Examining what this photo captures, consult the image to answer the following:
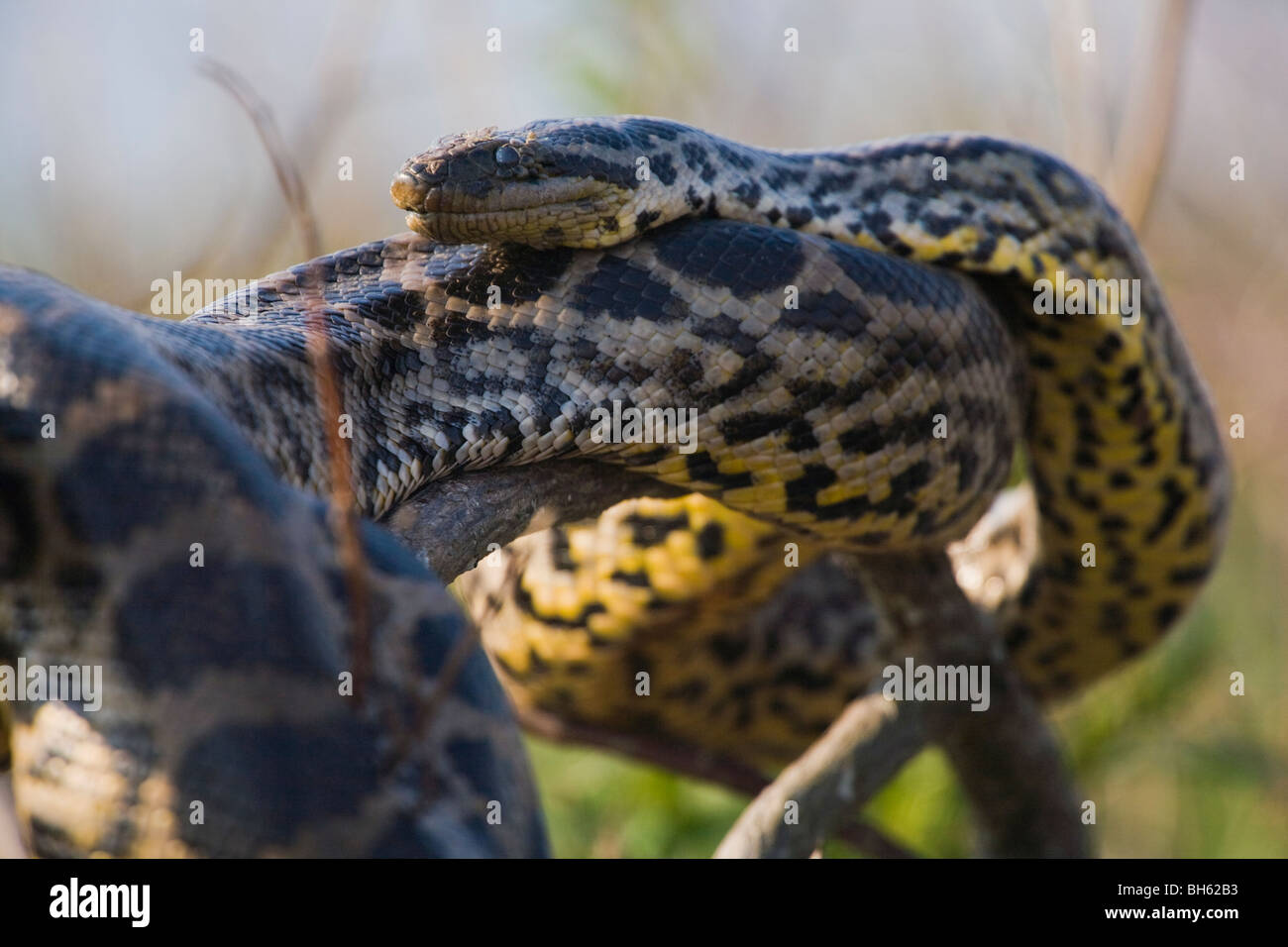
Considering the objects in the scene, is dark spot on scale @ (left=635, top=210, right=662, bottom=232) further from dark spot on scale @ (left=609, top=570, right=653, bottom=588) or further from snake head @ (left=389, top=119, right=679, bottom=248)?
dark spot on scale @ (left=609, top=570, right=653, bottom=588)

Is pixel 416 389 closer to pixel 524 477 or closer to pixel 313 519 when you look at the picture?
pixel 524 477

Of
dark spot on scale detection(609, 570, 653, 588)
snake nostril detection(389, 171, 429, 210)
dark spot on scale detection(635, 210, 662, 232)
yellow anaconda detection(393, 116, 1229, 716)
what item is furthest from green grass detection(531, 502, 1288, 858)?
snake nostril detection(389, 171, 429, 210)

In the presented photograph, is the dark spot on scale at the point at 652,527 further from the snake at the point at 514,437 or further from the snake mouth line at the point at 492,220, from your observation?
the snake mouth line at the point at 492,220

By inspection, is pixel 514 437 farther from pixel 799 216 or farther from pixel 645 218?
pixel 799 216

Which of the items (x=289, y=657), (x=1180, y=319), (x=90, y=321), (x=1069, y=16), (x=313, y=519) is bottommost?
(x=289, y=657)

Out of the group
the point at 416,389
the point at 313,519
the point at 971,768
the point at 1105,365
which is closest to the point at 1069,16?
the point at 1105,365

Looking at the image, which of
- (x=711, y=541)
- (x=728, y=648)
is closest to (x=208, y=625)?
(x=711, y=541)

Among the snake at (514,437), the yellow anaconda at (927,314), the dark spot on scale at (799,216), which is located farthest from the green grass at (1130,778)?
the dark spot on scale at (799,216)
